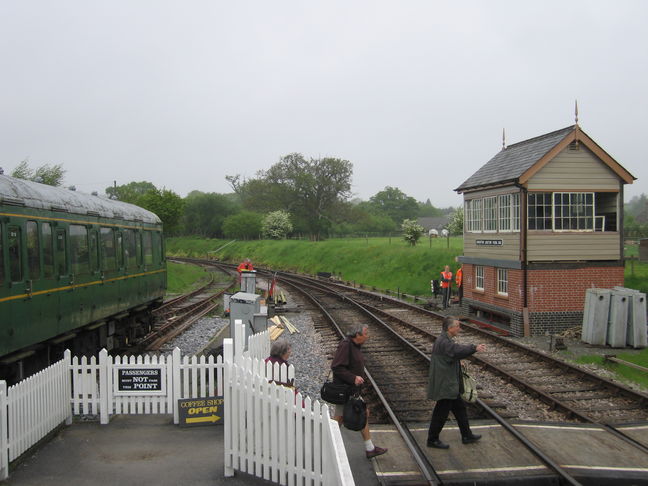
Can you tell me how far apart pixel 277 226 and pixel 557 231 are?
167 ft

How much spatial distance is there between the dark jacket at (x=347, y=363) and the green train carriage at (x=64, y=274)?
4.51m

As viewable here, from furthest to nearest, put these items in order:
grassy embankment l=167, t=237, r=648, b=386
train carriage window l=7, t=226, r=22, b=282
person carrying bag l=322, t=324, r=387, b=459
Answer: grassy embankment l=167, t=237, r=648, b=386 < train carriage window l=7, t=226, r=22, b=282 < person carrying bag l=322, t=324, r=387, b=459

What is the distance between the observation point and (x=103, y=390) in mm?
7875

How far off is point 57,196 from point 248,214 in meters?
62.4

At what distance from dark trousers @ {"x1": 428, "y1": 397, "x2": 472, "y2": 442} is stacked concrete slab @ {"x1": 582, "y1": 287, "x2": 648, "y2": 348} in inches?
317

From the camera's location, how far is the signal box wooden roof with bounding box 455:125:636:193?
15.8 metres

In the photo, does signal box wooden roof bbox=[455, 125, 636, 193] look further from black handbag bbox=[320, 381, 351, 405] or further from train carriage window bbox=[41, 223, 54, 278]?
train carriage window bbox=[41, 223, 54, 278]

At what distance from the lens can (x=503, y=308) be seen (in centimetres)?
1662

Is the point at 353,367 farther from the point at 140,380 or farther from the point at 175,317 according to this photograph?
the point at 175,317

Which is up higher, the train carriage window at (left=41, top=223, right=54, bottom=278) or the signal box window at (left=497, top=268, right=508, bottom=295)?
the train carriage window at (left=41, top=223, right=54, bottom=278)

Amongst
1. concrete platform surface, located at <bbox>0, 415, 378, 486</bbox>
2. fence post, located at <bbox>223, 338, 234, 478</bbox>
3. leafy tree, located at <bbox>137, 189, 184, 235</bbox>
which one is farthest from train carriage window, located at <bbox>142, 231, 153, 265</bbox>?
leafy tree, located at <bbox>137, 189, 184, 235</bbox>

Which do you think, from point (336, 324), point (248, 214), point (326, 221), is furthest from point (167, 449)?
point (248, 214)

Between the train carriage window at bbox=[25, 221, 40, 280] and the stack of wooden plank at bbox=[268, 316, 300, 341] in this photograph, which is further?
the stack of wooden plank at bbox=[268, 316, 300, 341]

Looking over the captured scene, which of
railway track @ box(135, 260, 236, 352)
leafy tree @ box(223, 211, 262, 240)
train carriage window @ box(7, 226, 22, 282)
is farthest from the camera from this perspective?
leafy tree @ box(223, 211, 262, 240)
